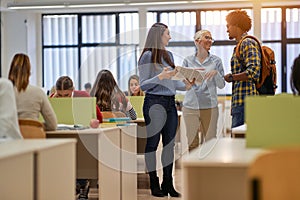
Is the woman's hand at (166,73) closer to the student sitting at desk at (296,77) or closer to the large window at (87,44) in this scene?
the student sitting at desk at (296,77)

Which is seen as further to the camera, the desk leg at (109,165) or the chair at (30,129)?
the desk leg at (109,165)

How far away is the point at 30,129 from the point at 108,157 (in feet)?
3.10

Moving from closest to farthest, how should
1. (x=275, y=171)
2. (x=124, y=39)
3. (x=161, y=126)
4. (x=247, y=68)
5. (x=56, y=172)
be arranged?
1. (x=275, y=171)
2. (x=56, y=172)
3. (x=247, y=68)
4. (x=161, y=126)
5. (x=124, y=39)

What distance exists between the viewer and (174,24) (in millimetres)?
11984

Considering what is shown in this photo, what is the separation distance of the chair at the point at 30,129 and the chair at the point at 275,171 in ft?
6.51

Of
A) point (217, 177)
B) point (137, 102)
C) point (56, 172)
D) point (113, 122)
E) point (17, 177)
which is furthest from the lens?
point (137, 102)

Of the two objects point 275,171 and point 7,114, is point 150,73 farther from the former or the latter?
point 275,171

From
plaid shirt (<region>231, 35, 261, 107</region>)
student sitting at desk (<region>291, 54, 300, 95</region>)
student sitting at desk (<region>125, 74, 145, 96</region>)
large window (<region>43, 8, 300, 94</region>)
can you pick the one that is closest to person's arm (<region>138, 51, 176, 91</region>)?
plaid shirt (<region>231, 35, 261, 107</region>)

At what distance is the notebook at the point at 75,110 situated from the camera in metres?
4.30

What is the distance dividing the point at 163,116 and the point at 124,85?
22.1 feet

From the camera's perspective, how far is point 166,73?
475 cm

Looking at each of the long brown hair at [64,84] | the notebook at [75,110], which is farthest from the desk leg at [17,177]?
the long brown hair at [64,84]

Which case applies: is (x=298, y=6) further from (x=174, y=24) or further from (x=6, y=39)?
(x=6, y=39)

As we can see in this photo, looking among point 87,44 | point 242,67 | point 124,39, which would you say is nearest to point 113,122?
point 242,67
